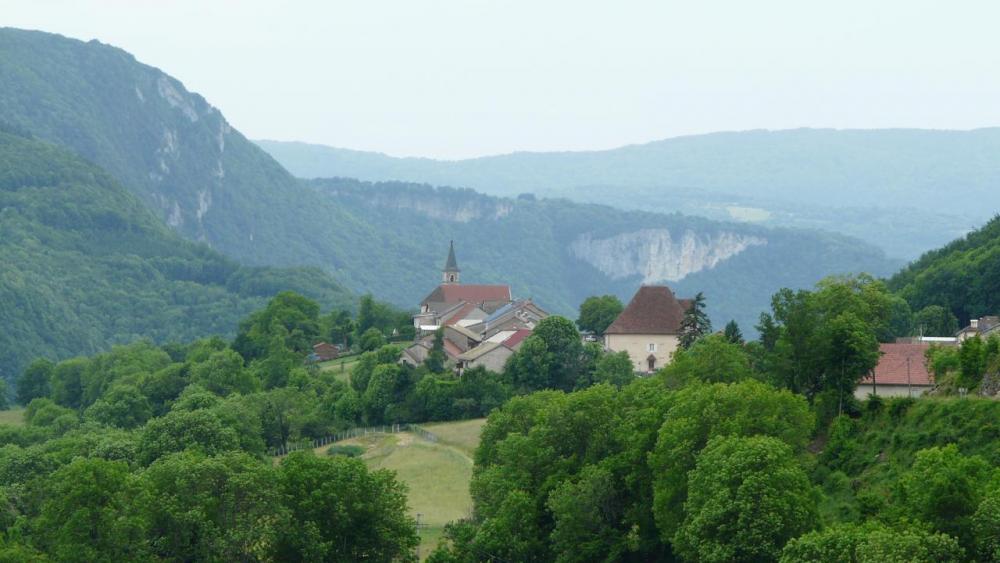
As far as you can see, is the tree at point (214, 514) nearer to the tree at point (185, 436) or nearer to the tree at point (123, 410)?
the tree at point (185, 436)

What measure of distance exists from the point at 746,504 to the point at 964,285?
50.5 metres

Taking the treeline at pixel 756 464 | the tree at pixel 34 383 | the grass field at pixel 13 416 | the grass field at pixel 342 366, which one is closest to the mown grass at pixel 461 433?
the treeline at pixel 756 464

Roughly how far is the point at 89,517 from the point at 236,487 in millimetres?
4527

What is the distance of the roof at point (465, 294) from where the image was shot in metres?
127

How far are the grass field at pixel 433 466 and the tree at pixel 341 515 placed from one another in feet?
19.8

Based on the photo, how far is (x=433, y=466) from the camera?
258ft

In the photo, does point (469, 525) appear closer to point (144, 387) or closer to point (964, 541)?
point (964, 541)

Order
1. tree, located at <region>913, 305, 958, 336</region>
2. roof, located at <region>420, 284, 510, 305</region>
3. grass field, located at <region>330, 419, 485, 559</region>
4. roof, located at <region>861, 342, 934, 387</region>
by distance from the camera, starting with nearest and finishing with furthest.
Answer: roof, located at <region>861, 342, 934, 387</region>, grass field, located at <region>330, 419, 485, 559</region>, tree, located at <region>913, 305, 958, 336</region>, roof, located at <region>420, 284, 510, 305</region>

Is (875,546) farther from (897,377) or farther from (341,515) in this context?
(897,377)

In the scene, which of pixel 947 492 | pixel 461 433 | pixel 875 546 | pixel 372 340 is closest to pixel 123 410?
pixel 372 340

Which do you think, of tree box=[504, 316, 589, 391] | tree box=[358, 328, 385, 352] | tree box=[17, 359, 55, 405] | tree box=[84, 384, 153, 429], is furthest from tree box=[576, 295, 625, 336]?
tree box=[17, 359, 55, 405]

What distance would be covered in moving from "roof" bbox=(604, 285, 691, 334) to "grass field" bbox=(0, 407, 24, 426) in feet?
135

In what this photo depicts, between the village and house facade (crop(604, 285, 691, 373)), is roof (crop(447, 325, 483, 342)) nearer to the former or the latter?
the village

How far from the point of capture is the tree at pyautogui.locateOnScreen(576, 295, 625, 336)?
108312 millimetres
